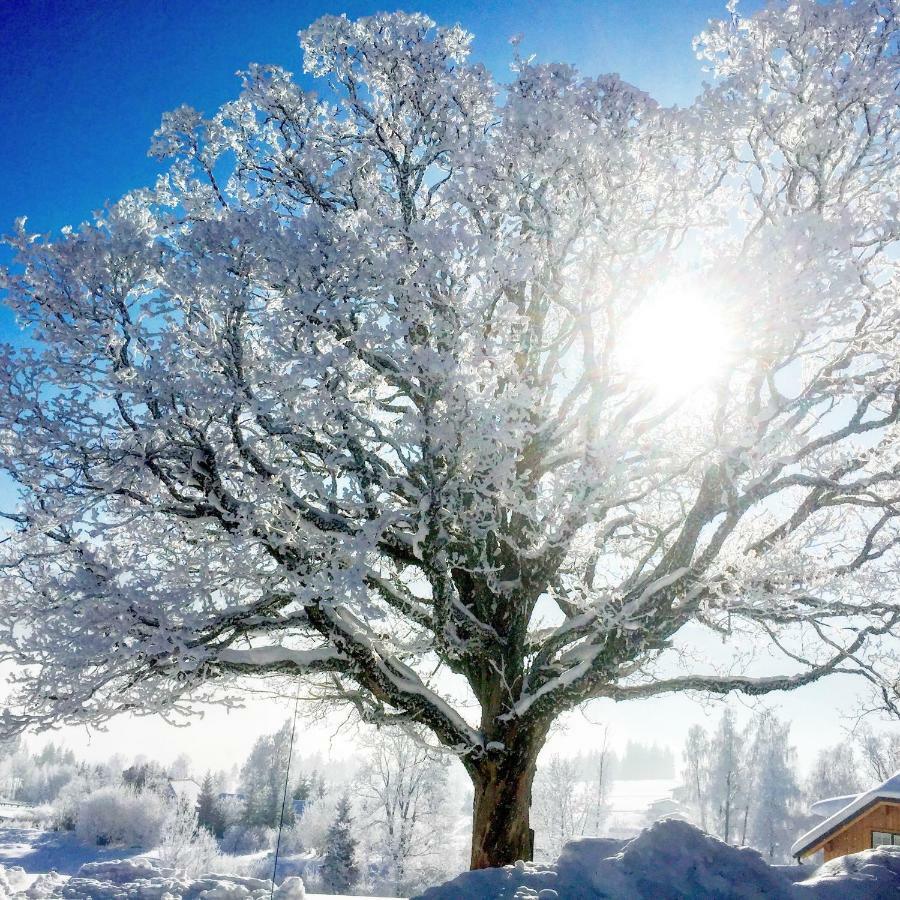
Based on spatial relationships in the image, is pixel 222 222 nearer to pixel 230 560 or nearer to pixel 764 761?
pixel 230 560

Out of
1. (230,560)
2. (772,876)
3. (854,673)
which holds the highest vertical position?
(230,560)

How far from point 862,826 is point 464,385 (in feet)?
57.1

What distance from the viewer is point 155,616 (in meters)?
6.09

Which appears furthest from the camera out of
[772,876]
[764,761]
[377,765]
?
[764,761]

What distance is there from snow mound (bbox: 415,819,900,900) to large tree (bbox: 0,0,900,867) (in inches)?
91.4

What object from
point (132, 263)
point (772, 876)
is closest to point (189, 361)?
point (132, 263)

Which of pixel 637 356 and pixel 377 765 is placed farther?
pixel 377 765

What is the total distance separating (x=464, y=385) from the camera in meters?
5.45

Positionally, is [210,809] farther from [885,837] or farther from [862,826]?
[885,837]

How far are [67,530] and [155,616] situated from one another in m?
1.54

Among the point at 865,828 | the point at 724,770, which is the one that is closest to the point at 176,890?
the point at 865,828

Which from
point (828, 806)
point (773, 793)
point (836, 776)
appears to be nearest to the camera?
point (828, 806)

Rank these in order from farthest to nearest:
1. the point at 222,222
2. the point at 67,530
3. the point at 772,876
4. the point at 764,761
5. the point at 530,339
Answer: the point at 764,761, the point at 530,339, the point at 67,530, the point at 222,222, the point at 772,876

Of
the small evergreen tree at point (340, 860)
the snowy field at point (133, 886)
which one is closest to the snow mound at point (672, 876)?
the snowy field at point (133, 886)
